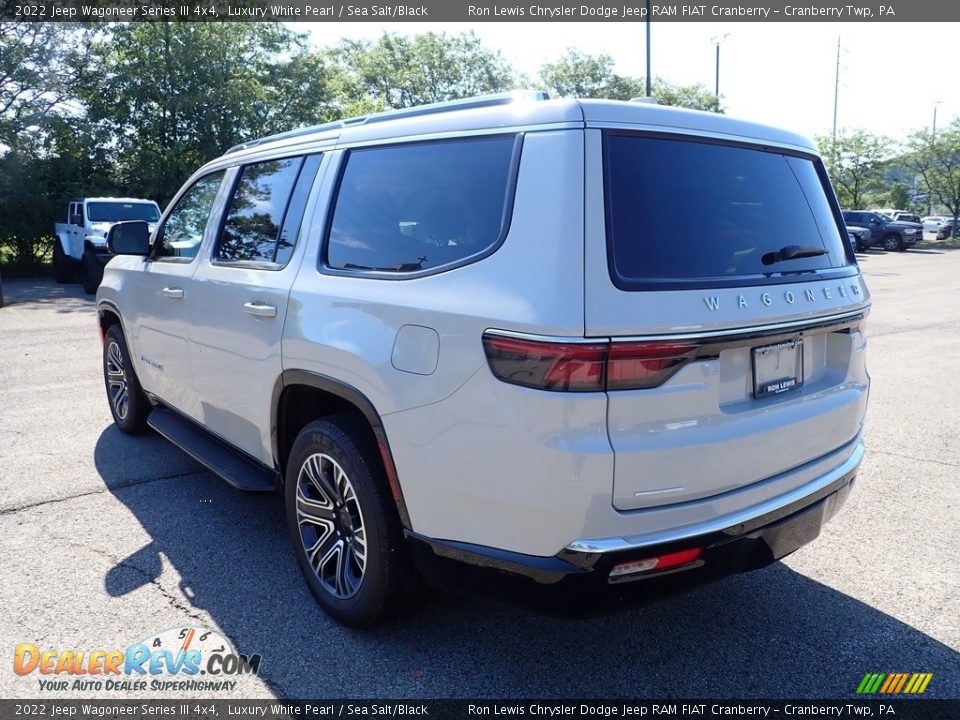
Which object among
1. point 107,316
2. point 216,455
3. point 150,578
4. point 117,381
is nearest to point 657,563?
point 150,578

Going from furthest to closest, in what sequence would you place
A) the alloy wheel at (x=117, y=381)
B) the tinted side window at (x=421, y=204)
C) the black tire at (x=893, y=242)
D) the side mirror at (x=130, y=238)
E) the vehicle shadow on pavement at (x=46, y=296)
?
the black tire at (x=893, y=242), the vehicle shadow on pavement at (x=46, y=296), the alloy wheel at (x=117, y=381), the side mirror at (x=130, y=238), the tinted side window at (x=421, y=204)

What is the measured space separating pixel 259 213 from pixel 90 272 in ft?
45.8

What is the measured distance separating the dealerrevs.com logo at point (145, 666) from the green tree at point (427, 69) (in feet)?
142

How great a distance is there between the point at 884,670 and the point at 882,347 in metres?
7.62

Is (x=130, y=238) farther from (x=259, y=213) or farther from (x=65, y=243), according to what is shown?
(x=65, y=243)

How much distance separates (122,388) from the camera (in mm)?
5656

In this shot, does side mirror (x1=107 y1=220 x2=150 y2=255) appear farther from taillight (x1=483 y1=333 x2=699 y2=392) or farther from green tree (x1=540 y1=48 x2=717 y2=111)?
green tree (x1=540 y1=48 x2=717 y2=111)

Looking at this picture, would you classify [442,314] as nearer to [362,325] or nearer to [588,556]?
[362,325]

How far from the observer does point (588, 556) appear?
2297mm

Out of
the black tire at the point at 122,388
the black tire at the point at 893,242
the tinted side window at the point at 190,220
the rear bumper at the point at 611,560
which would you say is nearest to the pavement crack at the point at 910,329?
the rear bumper at the point at 611,560

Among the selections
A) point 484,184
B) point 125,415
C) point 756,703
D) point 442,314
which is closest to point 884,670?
point 756,703

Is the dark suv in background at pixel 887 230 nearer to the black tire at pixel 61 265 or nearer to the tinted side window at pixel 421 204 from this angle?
the black tire at pixel 61 265

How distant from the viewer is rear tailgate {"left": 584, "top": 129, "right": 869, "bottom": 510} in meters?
2.29

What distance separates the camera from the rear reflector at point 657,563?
235 centimetres
